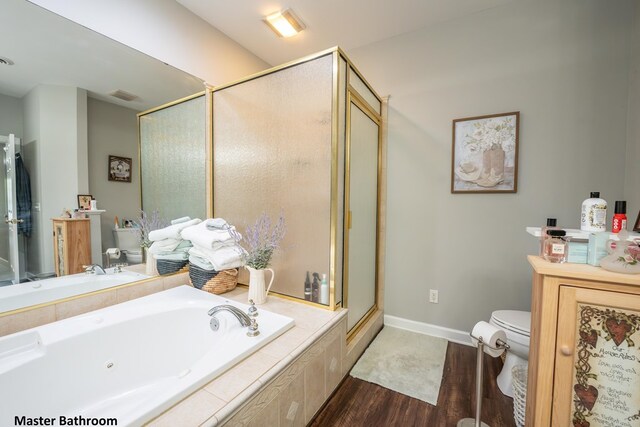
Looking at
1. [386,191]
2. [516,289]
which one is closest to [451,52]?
[386,191]

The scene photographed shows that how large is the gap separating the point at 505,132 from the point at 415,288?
4.72ft

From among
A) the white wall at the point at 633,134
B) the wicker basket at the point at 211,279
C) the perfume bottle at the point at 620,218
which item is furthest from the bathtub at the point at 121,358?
the white wall at the point at 633,134

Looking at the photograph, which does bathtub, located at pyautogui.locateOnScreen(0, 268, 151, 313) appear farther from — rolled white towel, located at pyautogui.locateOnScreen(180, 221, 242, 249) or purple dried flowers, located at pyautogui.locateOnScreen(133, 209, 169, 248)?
rolled white towel, located at pyautogui.locateOnScreen(180, 221, 242, 249)

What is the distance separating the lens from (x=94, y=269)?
1.47 metres

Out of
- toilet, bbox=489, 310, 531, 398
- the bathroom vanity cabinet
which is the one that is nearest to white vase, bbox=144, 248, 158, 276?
the bathroom vanity cabinet

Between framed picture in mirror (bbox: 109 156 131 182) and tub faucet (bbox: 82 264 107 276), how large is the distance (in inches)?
20.3

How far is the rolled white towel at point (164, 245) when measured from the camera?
177 centimetres

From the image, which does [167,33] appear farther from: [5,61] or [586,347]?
[586,347]

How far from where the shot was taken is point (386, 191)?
7.77 ft

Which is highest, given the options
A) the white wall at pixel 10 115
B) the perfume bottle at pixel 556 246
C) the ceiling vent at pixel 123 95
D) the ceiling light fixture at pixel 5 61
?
the ceiling vent at pixel 123 95

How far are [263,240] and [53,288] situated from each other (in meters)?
1.10

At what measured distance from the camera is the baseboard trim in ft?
6.89

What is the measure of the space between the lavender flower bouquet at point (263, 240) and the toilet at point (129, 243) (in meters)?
0.69

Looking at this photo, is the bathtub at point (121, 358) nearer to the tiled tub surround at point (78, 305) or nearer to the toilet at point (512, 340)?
the tiled tub surround at point (78, 305)
